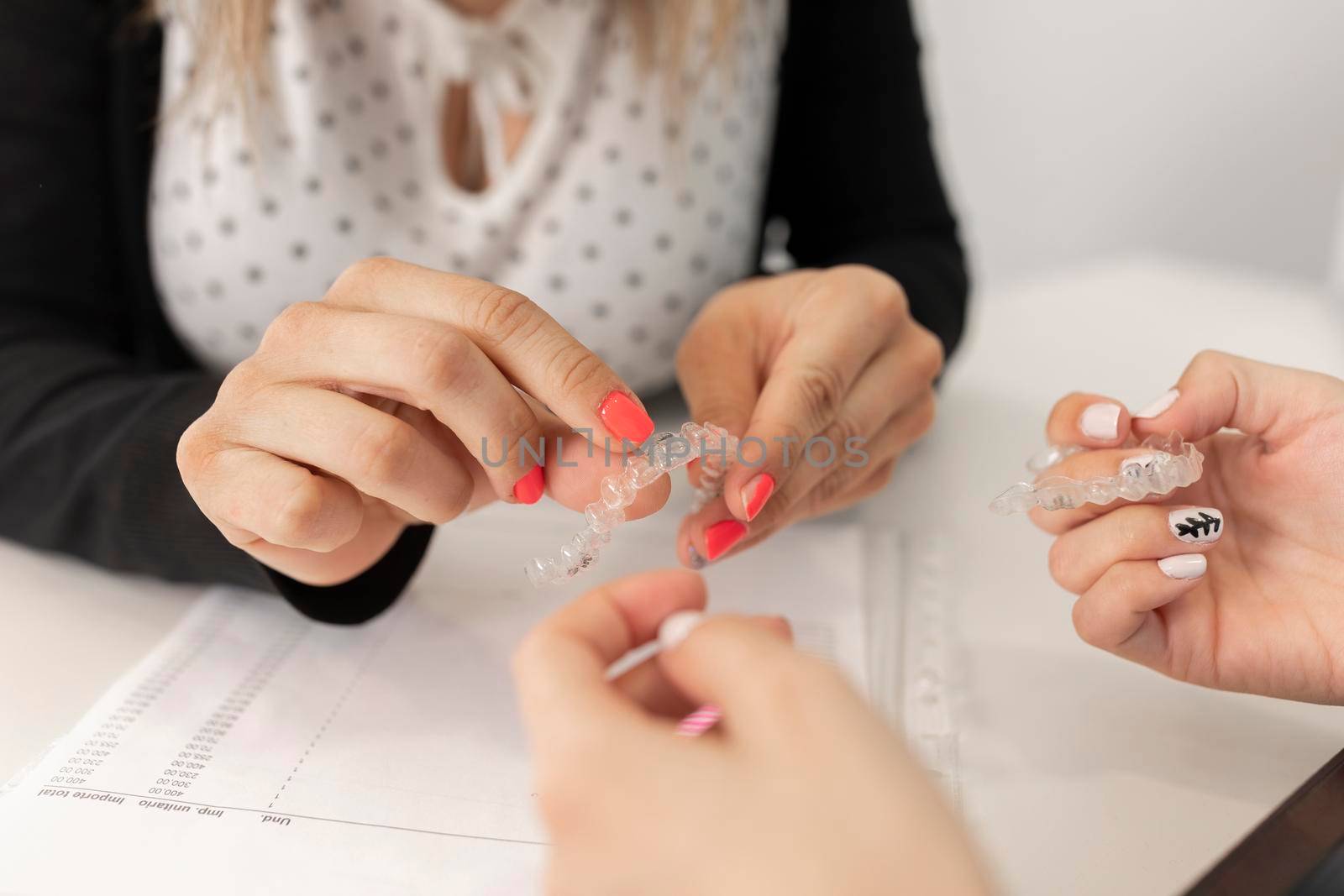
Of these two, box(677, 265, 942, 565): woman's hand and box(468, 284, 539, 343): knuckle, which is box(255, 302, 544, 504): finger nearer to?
box(468, 284, 539, 343): knuckle

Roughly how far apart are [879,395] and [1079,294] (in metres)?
0.74

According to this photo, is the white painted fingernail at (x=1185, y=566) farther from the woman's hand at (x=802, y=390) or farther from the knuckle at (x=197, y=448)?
the knuckle at (x=197, y=448)

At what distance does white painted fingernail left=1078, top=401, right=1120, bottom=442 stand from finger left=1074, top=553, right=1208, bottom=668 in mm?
81

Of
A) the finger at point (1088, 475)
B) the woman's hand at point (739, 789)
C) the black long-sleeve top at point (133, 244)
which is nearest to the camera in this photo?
the woman's hand at point (739, 789)

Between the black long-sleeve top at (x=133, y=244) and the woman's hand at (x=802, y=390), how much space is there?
0.57 ft

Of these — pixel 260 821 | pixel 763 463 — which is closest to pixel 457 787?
pixel 260 821

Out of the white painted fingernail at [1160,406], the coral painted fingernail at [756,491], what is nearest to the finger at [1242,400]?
the white painted fingernail at [1160,406]

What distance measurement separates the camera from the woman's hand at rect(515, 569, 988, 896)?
0.98ft

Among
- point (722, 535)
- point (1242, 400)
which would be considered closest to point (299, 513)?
point (722, 535)

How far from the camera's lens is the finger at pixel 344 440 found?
1.51 ft

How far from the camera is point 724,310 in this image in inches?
26.5

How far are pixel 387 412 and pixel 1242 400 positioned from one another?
46 cm

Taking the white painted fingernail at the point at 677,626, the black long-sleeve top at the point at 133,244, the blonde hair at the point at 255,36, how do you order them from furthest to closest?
1. the blonde hair at the point at 255,36
2. the black long-sleeve top at the point at 133,244
3. the white painted fingernail at the point at 677,626

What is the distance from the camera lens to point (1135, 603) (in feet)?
1.60
